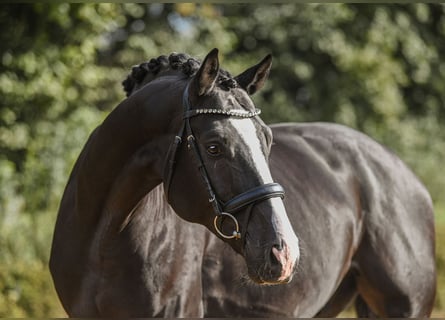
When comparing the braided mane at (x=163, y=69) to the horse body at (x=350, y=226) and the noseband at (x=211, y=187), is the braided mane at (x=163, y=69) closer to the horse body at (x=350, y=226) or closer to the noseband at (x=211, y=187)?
the noseband at (x=211, y=187)

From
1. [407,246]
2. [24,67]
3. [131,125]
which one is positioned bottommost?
[407,246]

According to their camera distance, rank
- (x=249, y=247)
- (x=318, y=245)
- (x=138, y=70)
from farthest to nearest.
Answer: (x=318, y=245), (x=138, y=70), (x=249, y=247)

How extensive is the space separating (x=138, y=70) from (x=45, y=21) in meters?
6.50

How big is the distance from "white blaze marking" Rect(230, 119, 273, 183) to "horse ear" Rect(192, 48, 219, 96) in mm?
200

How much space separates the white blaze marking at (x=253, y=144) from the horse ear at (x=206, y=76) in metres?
0.20

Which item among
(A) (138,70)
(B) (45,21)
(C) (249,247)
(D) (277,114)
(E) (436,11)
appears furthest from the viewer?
(E) (436,11)

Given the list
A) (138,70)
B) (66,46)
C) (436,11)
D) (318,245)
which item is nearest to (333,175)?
(318,245)

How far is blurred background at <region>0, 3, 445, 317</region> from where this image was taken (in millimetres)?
9633

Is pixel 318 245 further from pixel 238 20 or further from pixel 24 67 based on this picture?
pixel 238 20

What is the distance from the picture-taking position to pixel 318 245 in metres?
4.40

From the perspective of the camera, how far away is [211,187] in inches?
124

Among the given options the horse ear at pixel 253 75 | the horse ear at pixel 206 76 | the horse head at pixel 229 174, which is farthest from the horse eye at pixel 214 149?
the horse ear at pixel 253 75

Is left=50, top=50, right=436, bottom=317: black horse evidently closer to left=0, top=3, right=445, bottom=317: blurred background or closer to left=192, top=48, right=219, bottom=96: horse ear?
left=192, top=48, right=219, bottom=96: horse ear

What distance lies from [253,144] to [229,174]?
0.16 metres
